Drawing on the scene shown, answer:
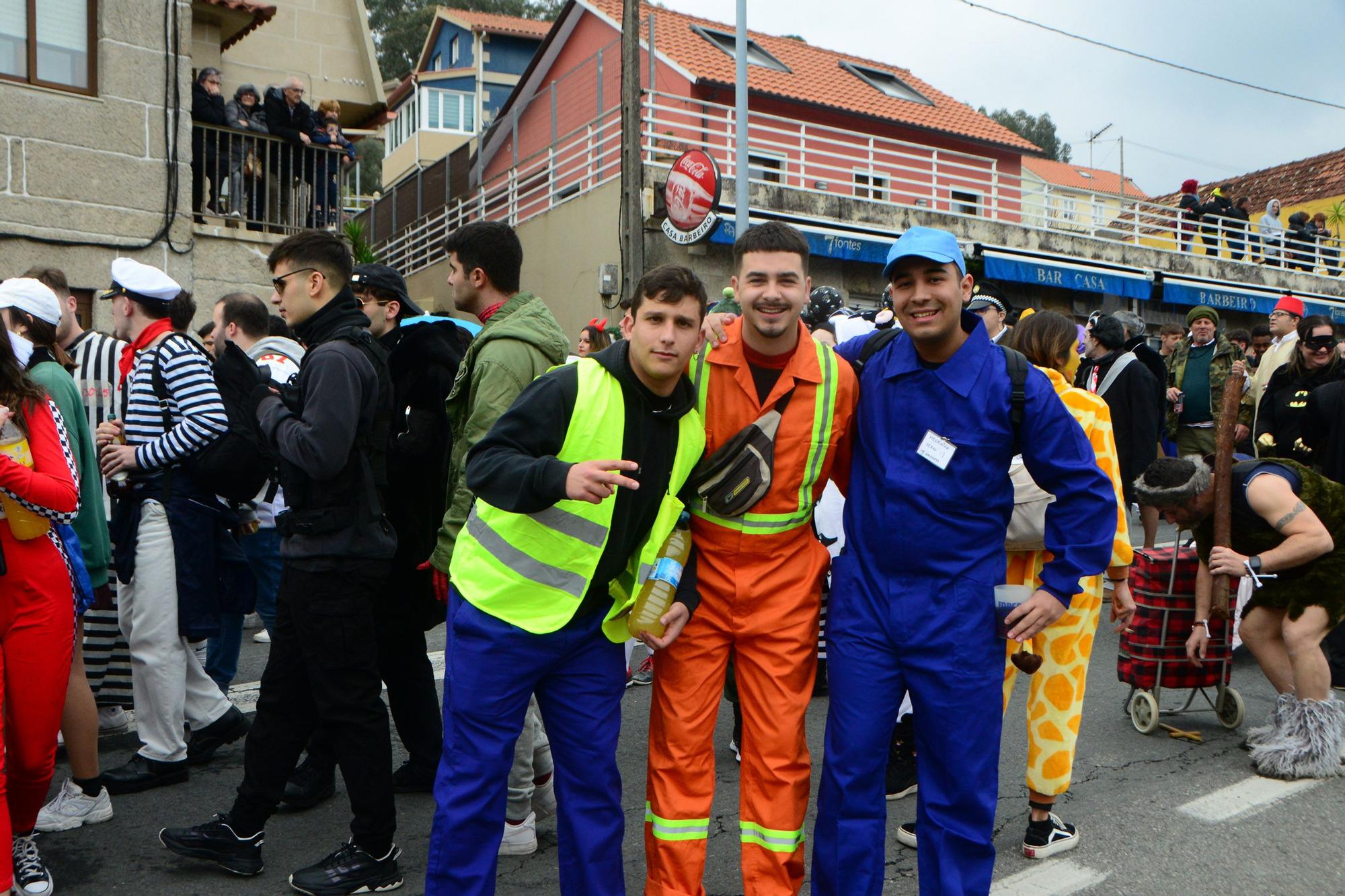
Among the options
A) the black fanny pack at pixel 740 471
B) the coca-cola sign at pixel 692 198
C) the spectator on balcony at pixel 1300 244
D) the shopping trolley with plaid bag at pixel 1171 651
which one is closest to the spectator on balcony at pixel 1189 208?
the spectator on balcony at pixel 1300 244

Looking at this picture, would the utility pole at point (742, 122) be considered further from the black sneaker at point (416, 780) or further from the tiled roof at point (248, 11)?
the black sneaker at point (416, 780)

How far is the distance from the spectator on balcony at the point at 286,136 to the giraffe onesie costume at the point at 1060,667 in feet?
32.6

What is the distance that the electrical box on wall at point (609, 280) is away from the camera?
1783 cm

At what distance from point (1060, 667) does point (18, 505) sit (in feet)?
11.3

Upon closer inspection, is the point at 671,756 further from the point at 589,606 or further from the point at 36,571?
the point at 36,571

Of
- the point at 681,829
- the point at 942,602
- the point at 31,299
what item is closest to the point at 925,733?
the point at 942,602

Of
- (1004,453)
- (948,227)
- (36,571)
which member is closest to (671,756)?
(1004,453)

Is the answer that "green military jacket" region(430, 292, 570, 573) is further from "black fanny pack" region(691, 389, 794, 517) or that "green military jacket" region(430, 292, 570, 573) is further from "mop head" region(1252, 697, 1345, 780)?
"mop head" region(1252, 697, 1345, 780)

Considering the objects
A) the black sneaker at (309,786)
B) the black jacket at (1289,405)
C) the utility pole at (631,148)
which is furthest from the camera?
the utility pole at (631,148)

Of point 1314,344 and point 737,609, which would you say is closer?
point 737,609

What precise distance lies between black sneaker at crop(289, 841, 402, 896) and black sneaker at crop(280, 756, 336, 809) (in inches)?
28.0

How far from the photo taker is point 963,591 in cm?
319

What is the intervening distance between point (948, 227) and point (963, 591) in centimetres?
1865

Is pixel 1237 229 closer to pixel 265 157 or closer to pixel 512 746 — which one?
pixel 265 157
